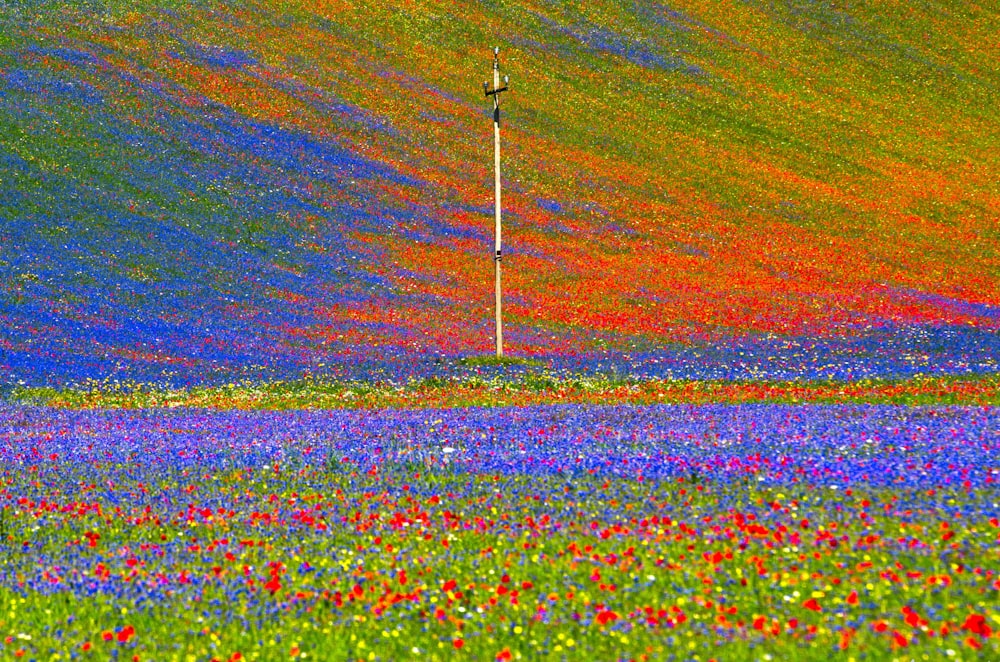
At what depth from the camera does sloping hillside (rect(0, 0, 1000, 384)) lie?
33.6 metres

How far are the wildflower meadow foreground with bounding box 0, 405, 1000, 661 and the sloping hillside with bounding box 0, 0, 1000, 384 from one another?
13.1 m

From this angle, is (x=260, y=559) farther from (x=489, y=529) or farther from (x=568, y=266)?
(x=568, y=266)

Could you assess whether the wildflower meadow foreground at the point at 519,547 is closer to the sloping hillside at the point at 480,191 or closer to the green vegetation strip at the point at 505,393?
the green vegetation strip at the point at 505,393

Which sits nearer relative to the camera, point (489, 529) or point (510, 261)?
point (489, 529)

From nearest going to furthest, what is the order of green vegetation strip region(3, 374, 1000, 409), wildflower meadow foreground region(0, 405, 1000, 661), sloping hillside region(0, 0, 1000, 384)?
wildflower meadow foreground region(0, 405, 1000, 661), green vegetation strip region(3, 374, 1000, 409), sloping hillside region(0, 0, 1000, 384)

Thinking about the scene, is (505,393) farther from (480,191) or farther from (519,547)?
(480,191)

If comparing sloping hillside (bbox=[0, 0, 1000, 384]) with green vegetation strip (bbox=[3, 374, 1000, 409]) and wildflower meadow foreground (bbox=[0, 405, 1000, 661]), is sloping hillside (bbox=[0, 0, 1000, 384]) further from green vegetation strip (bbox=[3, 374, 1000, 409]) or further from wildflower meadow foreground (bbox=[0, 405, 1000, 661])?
wildflower meadow foreground (bbox=[0, 405, 1000, 661])

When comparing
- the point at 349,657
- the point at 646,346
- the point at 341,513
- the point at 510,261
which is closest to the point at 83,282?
the point at 510,261

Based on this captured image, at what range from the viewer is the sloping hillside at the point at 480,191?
3362cm

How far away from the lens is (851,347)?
3173 cm

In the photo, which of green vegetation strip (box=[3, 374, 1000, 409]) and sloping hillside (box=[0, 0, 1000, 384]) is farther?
sloping hillside (box=[0, 0, 1000, 384])

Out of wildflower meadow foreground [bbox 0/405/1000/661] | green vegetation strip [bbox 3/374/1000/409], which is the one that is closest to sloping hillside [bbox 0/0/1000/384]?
green vegetation strip [bbox 3/374/1000/409]

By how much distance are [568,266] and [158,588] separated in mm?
34286

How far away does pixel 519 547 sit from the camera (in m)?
10.5
